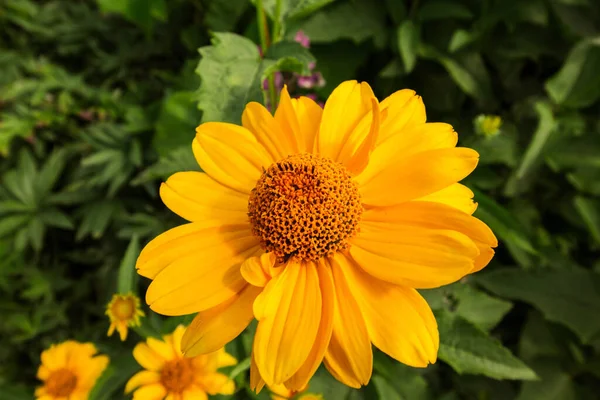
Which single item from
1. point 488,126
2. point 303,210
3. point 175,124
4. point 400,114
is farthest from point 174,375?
point 488,126

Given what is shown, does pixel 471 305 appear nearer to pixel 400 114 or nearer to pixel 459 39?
pixel 400 114

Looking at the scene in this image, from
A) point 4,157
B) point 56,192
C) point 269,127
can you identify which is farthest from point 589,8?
point 4,157

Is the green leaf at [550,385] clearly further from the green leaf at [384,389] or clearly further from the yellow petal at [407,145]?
the yellow petal at [407,145]

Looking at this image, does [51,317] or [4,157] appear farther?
[4,157]

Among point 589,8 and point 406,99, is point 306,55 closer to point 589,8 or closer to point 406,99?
point 406,99

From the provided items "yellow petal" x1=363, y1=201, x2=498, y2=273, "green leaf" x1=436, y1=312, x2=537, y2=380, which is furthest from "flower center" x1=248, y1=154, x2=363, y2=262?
"green leaf" x1=436, y1=312, x2=537, y2=380
